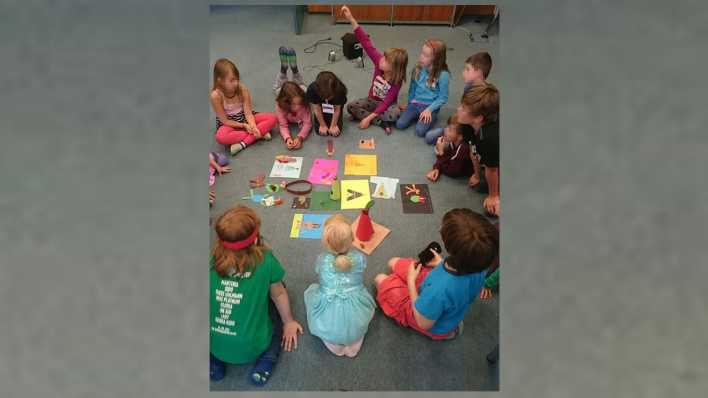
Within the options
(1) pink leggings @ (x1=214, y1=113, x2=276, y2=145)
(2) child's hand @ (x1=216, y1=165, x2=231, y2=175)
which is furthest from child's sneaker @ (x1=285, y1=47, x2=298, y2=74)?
(2) child's hand @ (x1=216, y1=165, x2=231, y2=175)

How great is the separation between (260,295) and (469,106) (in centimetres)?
128

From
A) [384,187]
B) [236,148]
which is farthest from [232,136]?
[384,187]

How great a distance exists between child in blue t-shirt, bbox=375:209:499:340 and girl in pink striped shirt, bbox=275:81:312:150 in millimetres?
1239

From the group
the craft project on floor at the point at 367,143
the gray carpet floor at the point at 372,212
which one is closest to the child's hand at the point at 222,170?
the gray carpet floor at the point at 372,212

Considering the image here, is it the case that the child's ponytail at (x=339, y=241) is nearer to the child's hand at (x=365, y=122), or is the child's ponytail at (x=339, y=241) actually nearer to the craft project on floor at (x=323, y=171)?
the craft project on floor at (x=323, y=171)

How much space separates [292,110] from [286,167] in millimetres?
438

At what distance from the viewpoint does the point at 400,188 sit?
231 cm

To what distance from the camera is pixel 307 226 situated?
207 centimetres

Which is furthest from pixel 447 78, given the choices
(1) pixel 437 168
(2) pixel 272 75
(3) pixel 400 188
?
(2) pixel 272 75

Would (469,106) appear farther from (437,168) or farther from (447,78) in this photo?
(447,78)

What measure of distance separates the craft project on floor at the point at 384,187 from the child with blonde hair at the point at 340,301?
71cm

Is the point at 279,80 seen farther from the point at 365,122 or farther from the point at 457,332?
the point at 457,332

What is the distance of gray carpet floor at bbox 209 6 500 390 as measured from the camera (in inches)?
59.7

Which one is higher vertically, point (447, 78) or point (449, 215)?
point (447, 78)
